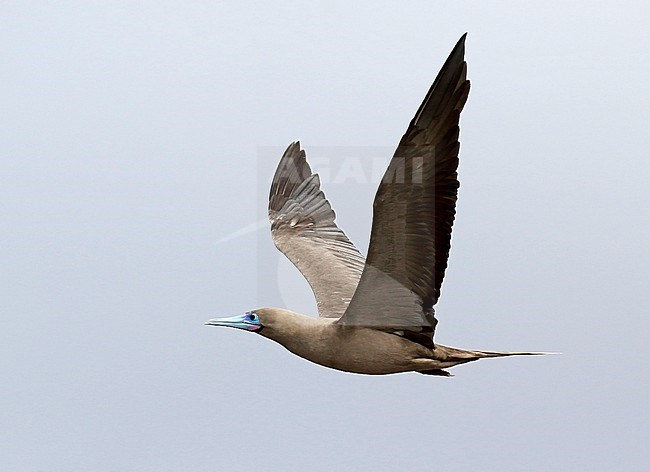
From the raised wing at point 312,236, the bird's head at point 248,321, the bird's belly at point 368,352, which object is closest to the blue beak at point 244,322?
the bird's head at point 248,321

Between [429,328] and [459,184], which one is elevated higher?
[459,184]

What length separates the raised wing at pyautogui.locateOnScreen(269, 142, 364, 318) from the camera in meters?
8.62

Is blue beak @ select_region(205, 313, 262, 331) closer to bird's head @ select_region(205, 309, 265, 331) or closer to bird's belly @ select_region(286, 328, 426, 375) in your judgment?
bird's head @ select_region(205, 309, 265, 331)

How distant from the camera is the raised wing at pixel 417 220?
639cm

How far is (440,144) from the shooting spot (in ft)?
21.4

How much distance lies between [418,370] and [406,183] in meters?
1.70

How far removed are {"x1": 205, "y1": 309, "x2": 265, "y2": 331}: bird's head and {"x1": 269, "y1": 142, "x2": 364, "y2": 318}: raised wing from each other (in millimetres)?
890

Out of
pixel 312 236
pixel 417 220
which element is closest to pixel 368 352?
pixel 417 220

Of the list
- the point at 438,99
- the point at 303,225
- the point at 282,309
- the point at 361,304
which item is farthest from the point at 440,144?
the point at 303,225

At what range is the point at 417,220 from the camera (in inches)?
268

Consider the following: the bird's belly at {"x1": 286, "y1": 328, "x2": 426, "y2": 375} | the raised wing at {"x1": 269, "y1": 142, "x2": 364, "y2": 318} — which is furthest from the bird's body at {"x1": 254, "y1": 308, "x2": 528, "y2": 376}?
the raised wing at {"x1": 269, "y1": 142, "x2": 364, "y2": 318}

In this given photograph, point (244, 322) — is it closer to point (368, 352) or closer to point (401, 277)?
point (368, 352)

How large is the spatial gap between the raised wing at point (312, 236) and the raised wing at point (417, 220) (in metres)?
1.10

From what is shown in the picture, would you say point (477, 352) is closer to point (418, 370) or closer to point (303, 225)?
point (418, 370)
